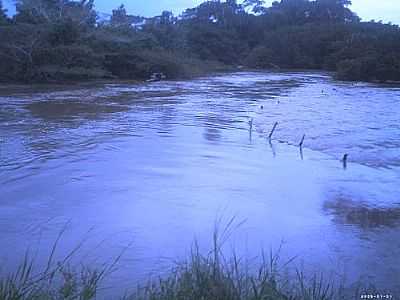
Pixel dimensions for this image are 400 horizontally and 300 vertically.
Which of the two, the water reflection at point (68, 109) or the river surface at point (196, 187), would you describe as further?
the water reflection at point (68, 109)

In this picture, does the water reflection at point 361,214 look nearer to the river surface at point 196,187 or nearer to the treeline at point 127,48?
the river surface at point 196,187

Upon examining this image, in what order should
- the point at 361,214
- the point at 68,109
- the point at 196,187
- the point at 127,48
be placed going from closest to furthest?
1. the point at 361,214
2. the point at 196,187
3. the point at 68,109
4. the point at 127,48

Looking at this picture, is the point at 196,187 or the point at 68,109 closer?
the point at 196,187

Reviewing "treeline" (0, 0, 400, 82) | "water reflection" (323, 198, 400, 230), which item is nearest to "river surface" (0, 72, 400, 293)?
"water reflection" (323, 198, 400, 230)

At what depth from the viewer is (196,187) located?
930 cm

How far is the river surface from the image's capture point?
21.3ft

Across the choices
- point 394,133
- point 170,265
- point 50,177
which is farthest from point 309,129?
point 170,265

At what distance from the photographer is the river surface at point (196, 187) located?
21.3ft

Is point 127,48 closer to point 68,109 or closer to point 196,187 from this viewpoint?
point 68,109

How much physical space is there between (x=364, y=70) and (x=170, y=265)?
34.5 m

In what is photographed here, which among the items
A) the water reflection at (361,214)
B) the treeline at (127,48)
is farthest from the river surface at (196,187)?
the treeline at (127,48)

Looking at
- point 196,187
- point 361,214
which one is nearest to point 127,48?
point 196,187

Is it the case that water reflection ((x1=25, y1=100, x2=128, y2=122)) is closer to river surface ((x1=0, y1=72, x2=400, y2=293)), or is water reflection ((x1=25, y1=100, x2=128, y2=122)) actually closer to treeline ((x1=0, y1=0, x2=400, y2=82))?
river surface ((x1=0, y1=72, x2=400, y2=293))

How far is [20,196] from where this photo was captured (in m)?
8.53
